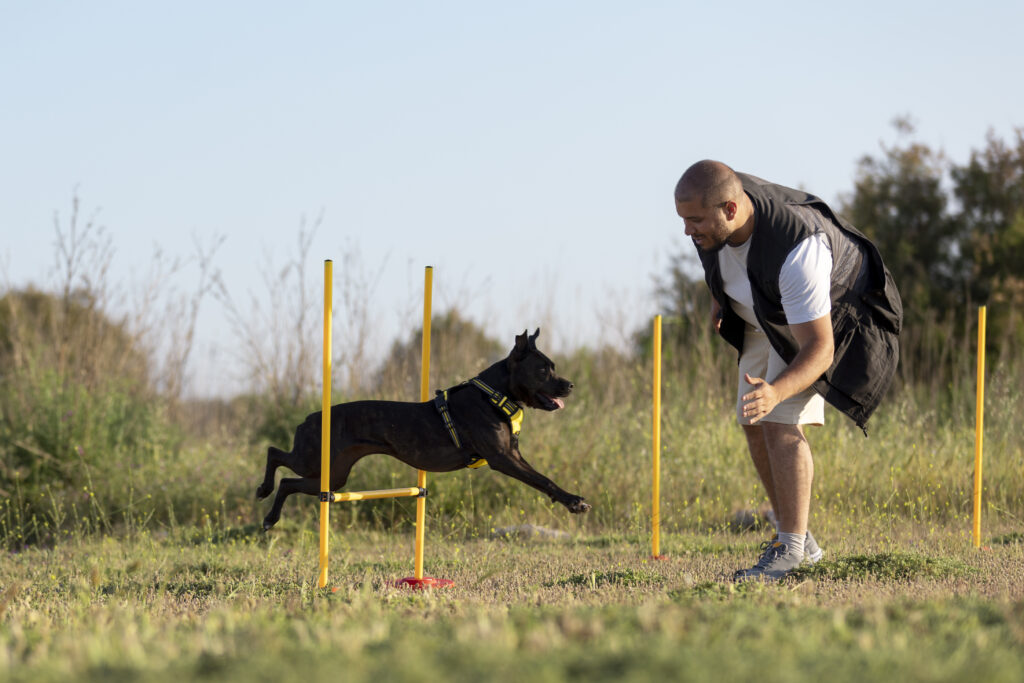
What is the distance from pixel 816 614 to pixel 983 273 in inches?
487

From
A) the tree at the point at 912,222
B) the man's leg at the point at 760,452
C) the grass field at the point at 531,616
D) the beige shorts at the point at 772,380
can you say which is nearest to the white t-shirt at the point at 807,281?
the beige shorts at the point at 772,380

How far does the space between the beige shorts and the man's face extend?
606 mm

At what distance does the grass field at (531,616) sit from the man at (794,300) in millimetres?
456

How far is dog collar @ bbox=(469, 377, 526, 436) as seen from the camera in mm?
4176

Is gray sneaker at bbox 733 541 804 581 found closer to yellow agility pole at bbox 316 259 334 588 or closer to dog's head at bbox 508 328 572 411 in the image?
dog's head at bbox 508 328 572 411

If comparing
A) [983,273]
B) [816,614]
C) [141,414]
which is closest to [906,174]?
[983,273]

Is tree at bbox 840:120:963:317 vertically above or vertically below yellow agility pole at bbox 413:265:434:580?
above

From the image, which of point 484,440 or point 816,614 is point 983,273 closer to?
point 484,440

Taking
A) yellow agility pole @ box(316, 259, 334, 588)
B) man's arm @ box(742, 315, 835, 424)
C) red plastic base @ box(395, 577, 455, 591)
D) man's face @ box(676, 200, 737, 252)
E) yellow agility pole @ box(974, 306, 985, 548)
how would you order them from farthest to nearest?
yellow agility pole @ box(974, 306, 985, 548), red plastic base @ box(395, 577, 455, 591), yellow agility pole @ box(316, 259, 334, 588), man's face @ box(676, 200, 737, 252), man's arm @ box(742, 315, 835, 424)

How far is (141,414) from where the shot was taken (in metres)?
7.88

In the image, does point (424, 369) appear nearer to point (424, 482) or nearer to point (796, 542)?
point (424, 482)

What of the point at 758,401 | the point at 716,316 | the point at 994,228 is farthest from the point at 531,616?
the point at 994,228

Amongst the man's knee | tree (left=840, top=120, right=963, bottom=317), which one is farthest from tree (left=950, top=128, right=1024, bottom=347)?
the man's knee

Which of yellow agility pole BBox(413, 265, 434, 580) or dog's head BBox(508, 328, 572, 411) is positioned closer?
dog's head BBox(508, 328, 572, 411)
